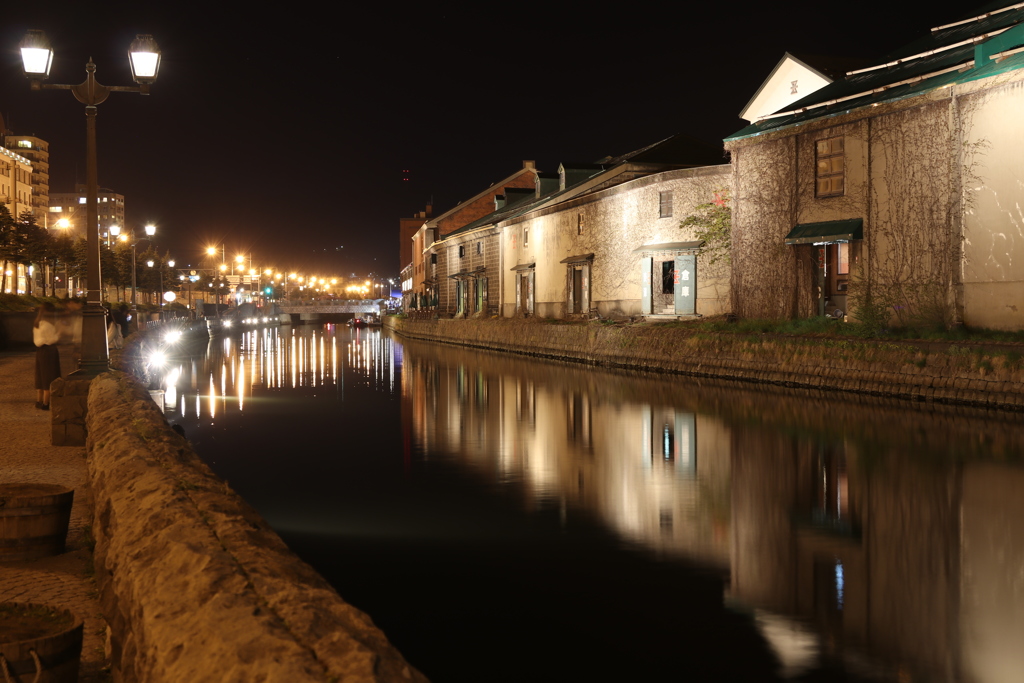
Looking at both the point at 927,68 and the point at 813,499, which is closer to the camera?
the point at 813,499

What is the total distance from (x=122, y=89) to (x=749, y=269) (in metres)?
20.8

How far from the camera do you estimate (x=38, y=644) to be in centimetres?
410

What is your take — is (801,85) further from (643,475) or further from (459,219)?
(459,219)

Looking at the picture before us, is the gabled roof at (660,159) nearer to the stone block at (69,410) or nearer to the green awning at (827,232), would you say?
the green awning at (827,232)

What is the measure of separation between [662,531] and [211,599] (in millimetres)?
6021

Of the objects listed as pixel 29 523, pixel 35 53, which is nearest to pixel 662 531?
pixel 29 523

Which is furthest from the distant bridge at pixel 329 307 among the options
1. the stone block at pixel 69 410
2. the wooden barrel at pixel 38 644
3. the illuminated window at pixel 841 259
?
the wooden barrel at pixel 38 644

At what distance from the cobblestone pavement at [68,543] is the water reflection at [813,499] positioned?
4.01m

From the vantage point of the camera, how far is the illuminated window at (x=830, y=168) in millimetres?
28047

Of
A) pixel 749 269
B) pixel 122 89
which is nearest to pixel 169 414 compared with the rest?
pixel 122 89

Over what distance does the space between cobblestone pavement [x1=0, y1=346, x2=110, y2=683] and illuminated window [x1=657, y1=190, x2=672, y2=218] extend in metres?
25.2

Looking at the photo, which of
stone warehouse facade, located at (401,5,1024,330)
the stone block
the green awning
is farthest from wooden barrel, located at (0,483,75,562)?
Result: the green awning

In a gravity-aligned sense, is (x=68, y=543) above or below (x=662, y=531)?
above

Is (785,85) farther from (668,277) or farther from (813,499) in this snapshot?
(813,499)
